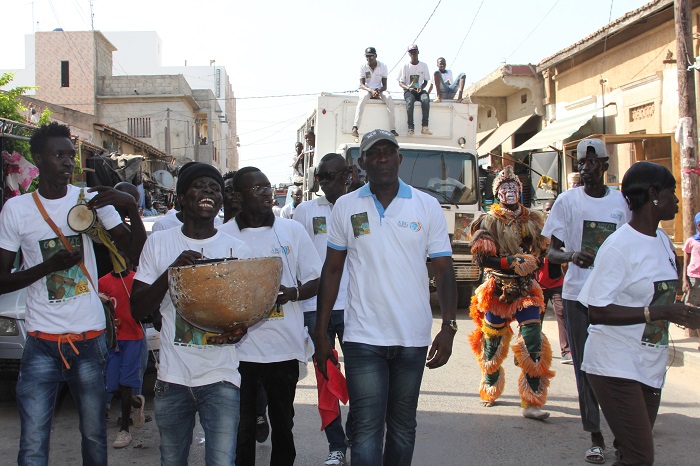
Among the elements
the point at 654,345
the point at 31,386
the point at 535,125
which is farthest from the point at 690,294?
the point at 535,125

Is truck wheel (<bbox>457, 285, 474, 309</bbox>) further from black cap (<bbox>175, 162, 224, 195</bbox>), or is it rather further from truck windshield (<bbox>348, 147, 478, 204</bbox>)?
black cap (<bbox>175, 162, 224, 195</bbox>)

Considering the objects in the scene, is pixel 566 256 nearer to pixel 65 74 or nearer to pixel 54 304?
pixel 54 304

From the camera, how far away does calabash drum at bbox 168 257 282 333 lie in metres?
3.18

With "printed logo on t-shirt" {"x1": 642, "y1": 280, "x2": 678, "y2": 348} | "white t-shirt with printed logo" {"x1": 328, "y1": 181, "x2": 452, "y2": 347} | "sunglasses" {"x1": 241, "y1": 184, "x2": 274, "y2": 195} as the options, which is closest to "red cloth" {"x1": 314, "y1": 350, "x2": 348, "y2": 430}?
"white t-shirt with printed logo" {"x1": 328, "y1": 181, "x2": 452, "y2": 347}

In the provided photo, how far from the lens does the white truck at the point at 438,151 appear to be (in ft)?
40.7

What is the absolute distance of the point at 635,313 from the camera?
3623 mm

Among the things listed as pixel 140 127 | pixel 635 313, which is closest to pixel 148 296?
pixel 635 313

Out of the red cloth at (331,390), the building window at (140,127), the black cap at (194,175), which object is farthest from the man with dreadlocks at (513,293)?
the building window at (140,127)

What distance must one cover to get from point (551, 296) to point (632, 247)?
549 cm

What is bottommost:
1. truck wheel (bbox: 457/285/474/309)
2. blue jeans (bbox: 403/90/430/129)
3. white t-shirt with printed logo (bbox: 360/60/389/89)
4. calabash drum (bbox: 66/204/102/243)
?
truck wheel (bbox: 457/285/474/309)

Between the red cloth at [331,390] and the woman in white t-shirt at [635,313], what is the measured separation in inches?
51.6

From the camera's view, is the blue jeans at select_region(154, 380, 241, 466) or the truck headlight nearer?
the blue jeans at select_region(154, 380, 241, 466)

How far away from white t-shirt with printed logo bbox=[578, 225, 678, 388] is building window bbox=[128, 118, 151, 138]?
48430mm

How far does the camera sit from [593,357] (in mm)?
3859
